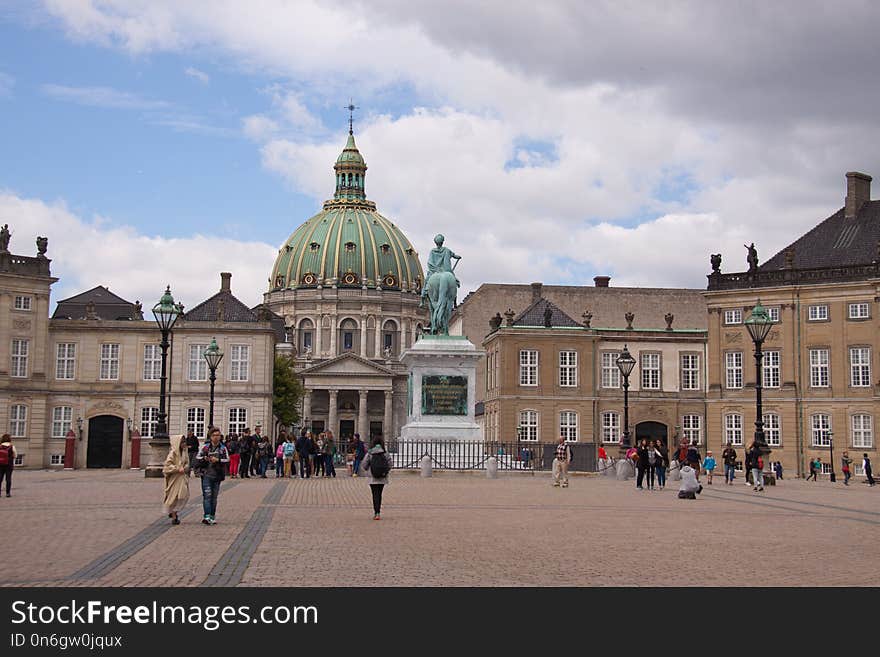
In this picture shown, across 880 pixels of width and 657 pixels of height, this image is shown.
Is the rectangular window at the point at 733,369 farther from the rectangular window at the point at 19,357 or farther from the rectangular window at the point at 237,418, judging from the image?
the rectangular window at the point at 19,357

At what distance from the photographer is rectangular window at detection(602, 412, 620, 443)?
71.4 meters

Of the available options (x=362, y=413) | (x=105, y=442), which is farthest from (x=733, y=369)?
(x=362, y=413)

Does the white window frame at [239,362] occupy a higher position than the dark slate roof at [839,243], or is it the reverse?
the dark slate roof at [839,243]

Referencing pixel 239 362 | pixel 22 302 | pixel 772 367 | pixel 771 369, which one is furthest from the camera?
pixel 239 362

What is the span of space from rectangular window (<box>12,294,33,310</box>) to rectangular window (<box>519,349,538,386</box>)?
28.0 meters

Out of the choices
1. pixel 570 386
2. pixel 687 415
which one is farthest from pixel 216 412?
pixel 687 415

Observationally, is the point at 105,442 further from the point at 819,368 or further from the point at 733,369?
the point at 819,368

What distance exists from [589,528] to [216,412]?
52.6 meters

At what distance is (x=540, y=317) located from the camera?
239 ft

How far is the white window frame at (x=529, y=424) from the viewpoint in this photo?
70.2 metres

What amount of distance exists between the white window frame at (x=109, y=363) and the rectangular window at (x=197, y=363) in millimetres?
4218

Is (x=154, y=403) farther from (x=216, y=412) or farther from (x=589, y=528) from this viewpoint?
(x=589, y=528)

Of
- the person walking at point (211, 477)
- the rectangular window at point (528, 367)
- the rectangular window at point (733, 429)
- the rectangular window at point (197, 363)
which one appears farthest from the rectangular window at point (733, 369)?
the person walking at point (211, 477)

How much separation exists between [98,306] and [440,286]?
4369 centimetres
